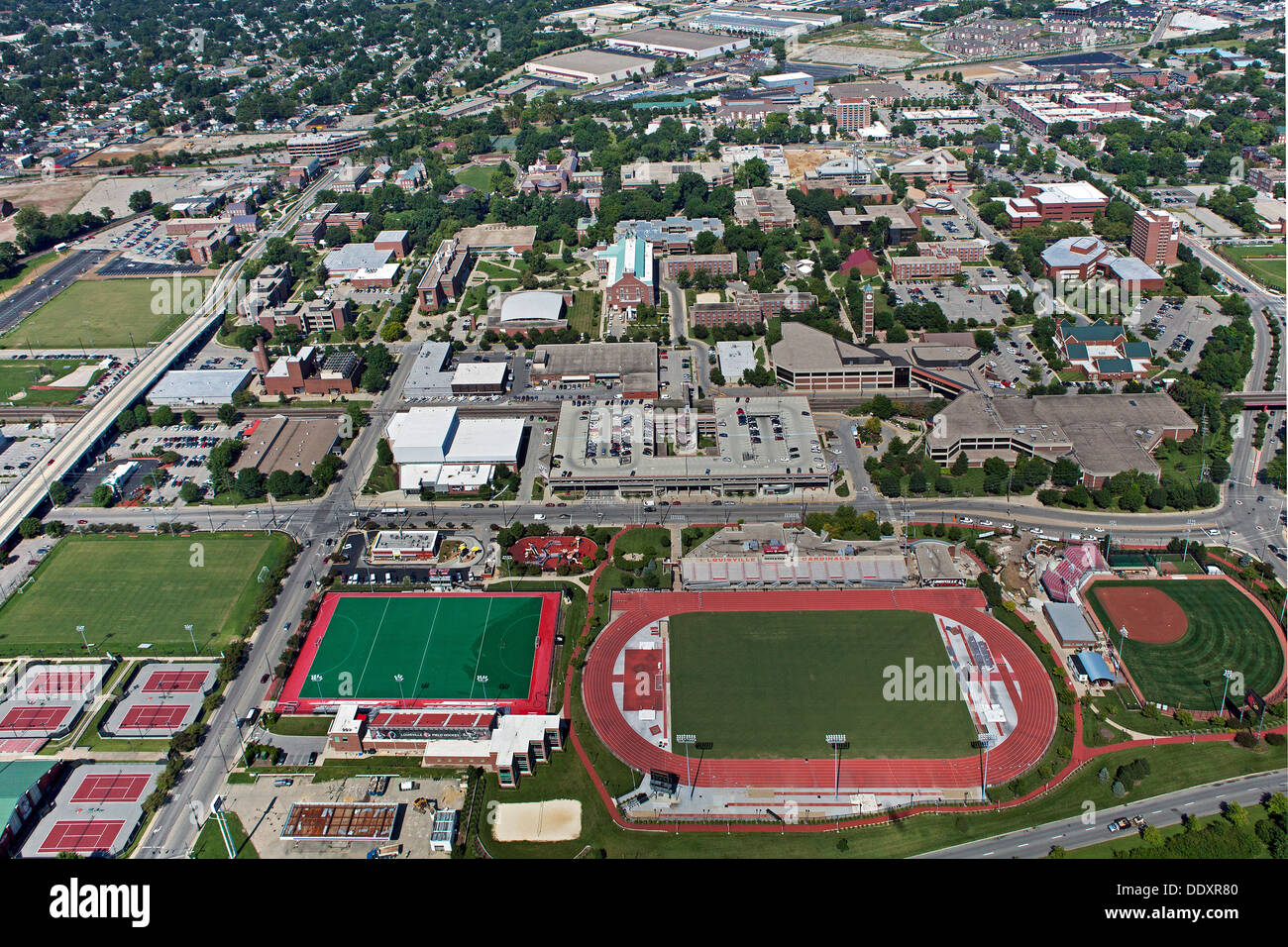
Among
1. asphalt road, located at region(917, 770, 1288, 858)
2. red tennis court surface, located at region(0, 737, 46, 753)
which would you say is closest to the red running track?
asphalt road, located at region(917, 770, 1288, 858)

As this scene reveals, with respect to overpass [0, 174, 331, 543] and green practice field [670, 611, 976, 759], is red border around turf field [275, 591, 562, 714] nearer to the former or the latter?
green practice field [670, 611, 976, 759]

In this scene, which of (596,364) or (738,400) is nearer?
(738,400)

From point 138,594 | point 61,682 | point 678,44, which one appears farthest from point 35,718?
point 678,44

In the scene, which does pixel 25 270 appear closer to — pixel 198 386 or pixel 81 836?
pixel 198 386
